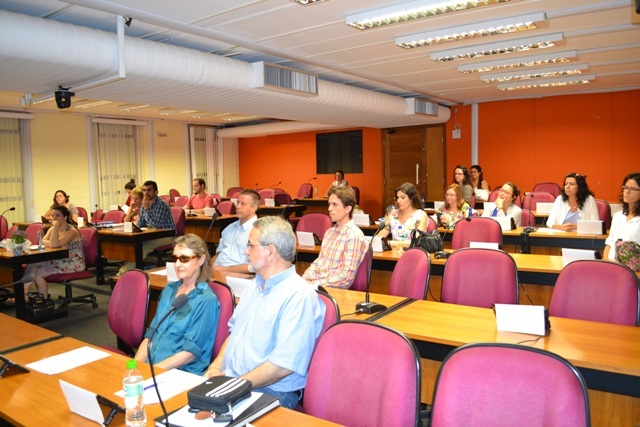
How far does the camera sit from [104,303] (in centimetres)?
610

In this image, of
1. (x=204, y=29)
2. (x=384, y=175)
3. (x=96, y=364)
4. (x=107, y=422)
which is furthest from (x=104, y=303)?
(x=384, y=175)

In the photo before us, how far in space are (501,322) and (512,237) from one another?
3.61 metres

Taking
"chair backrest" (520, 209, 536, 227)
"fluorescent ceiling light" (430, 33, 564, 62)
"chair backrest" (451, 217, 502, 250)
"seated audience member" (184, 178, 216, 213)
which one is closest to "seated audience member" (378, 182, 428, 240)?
"chair backrest" (451, 217, 502, 250)

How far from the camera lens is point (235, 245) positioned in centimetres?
435

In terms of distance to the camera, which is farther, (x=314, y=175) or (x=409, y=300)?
(x=314, y=175)

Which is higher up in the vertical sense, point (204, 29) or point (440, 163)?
point (204, 29)

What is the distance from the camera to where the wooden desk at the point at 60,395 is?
1706 mm

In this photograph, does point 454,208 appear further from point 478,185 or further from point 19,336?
point 19,336

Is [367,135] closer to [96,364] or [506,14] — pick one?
[506,14]

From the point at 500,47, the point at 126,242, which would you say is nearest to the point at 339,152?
the point at 126,242

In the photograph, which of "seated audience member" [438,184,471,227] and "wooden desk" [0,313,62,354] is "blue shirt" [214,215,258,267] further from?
"seated audience member" [438,184,471,227]

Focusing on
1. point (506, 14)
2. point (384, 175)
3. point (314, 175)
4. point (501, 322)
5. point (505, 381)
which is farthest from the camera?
point (314, 175)

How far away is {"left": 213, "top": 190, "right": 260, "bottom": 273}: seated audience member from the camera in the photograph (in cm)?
425

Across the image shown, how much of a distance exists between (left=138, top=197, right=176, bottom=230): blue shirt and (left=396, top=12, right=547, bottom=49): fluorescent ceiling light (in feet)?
13.1
